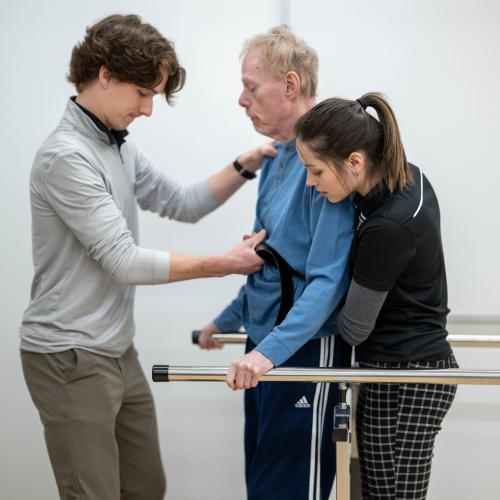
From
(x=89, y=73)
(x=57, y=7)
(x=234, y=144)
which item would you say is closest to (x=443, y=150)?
(x=234, y=144)

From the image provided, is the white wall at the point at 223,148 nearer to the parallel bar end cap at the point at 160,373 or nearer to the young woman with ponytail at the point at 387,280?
the young woman with ponytail at the point at 387,280

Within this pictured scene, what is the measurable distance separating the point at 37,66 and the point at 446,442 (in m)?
2.08

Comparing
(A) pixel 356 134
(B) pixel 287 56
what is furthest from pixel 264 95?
(A) pixel 356 134

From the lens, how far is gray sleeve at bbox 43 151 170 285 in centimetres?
178

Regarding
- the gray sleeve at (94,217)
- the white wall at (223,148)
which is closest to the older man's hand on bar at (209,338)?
the gray sleeve at (94,217)

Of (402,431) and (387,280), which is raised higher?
(387,280)

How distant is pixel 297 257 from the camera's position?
1710 millimetres

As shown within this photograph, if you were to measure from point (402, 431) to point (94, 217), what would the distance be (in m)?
0.94

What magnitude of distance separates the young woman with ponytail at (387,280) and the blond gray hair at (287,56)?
0.26m

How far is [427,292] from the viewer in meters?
1.63

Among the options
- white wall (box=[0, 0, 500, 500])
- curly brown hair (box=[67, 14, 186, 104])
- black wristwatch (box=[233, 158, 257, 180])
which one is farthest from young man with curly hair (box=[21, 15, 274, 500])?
white wall (box=[0, 0, 500, 500])

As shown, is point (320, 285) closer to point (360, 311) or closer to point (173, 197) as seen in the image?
point (360, 311)

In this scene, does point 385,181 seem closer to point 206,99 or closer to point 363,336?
point 363,336

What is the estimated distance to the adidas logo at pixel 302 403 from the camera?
171 cm
